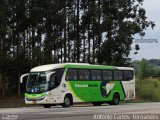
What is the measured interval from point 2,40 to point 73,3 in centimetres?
992

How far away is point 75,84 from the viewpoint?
129 feet

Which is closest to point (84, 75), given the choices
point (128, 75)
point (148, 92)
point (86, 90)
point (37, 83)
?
point (86, 90)

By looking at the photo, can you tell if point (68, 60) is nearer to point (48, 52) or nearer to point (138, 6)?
point (48, 52)

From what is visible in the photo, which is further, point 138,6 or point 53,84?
point 138,6

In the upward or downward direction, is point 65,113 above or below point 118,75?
below

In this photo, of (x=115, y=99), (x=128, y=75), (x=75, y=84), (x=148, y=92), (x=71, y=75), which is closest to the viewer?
(x=71, y=75)

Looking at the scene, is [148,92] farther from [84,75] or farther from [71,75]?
[71,75]

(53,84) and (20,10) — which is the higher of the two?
(20,10)

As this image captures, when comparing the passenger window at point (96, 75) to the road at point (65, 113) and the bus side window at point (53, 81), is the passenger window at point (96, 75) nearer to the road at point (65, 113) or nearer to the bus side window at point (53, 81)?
the bus side window at point (53, 81)

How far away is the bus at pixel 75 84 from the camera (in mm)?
37531

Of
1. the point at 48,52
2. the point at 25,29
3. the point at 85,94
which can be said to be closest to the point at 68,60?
the point at 48,52

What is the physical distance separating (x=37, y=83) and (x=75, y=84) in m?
3.01

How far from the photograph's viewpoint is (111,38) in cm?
5916

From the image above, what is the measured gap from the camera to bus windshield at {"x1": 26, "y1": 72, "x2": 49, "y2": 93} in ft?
123
